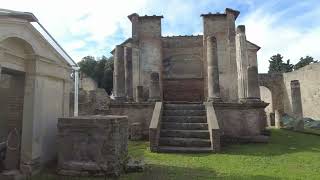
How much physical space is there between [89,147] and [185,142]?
4356 mm

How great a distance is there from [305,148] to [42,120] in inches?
341

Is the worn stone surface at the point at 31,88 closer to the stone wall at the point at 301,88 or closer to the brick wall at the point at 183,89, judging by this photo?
the brick wall at the point at 183,89

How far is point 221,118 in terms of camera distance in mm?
12875

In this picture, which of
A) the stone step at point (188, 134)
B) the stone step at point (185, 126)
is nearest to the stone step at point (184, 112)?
the stone step at point (185, 126)

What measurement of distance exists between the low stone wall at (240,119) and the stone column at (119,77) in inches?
185

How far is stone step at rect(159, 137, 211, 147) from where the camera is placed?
35.0 feet

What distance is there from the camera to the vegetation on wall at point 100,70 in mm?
46031

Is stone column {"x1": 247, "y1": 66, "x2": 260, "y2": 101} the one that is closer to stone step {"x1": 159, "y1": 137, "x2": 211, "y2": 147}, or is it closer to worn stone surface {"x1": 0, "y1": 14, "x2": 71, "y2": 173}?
stone step {"x1": 159, "y1": 137, "x2": 211, "y2": 147}

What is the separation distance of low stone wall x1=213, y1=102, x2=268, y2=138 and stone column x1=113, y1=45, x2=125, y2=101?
15.4ft

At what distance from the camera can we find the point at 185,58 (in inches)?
810

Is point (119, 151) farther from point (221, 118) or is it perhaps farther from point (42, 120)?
point (221, 118)

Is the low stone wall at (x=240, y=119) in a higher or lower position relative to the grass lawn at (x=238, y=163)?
higher

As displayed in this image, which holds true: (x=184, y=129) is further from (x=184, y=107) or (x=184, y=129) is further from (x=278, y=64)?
(x=278, y=64)

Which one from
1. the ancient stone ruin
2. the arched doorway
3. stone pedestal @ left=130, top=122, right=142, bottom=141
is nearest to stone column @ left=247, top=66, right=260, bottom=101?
the ancient stone ruin
